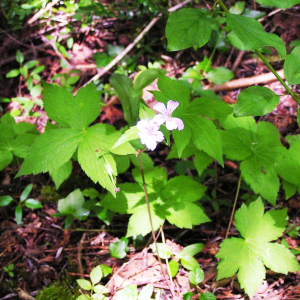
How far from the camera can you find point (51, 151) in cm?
185

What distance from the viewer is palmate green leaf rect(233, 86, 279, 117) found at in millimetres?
1488

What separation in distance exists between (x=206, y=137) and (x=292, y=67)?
2.07 ft

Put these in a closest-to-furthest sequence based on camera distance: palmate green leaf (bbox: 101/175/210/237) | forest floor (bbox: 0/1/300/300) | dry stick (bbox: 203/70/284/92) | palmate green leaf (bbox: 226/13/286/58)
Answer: palmate green leaf (bbox: 226/13/286/58)
palmate green leaf (bbox: 101/175/210/237)
forest floor (bbox: 0/1/300/300)
dry stick (bbox: 203/70/284/92)

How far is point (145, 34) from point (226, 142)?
2141mm

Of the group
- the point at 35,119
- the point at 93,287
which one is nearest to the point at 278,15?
the point at 35,119

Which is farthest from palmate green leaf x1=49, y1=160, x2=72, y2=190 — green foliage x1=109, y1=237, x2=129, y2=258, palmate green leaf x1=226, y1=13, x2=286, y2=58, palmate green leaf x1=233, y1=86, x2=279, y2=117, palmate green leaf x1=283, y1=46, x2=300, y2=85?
palmate green leaf x1=283, y1=46, x2=300, y2=85

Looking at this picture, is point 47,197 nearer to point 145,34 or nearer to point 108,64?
point 108,64

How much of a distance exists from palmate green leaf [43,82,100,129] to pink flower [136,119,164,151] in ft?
2.10

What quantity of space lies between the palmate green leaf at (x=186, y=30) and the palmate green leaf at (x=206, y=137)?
50 cm

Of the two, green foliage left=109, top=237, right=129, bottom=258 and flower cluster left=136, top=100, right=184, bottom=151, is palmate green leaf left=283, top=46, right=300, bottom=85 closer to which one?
flower cluster left=136, top=100, right=184, bottom=151

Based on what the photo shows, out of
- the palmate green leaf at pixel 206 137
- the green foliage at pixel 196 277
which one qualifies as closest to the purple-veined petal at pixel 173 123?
the palmate green leaf at pixel 206 137

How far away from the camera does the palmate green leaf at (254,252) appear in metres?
1.88

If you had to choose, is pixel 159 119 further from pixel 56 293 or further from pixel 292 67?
pixel 56 293

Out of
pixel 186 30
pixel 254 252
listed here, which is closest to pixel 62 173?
pixel 186 30
